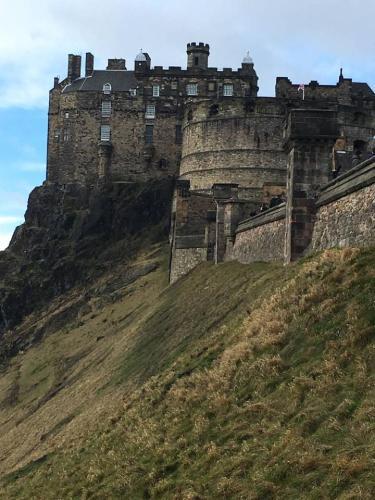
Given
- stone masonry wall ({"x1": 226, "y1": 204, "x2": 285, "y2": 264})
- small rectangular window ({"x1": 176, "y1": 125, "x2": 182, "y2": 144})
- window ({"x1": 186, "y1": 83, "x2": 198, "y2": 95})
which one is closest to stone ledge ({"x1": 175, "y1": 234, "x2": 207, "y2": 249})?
stone masonry wall ({"x1": 226, "y1": 204, "x2": 285, "y2": 264})

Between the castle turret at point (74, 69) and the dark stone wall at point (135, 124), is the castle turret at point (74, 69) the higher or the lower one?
the higher one

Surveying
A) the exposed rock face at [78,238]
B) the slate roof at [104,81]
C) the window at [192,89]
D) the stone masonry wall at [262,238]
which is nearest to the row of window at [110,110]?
the slate roof at [104,81]

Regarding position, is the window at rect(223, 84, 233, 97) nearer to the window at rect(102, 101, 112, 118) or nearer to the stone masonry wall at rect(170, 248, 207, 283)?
the window at rect(102, 101, 112, 118)

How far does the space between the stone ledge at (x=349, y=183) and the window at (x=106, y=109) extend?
4368 centimetres

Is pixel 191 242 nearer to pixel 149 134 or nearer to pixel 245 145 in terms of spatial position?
pixel 245 145

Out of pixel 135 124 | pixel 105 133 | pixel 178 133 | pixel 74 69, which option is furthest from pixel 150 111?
pixel 74 69

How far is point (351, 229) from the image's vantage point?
56.5ft

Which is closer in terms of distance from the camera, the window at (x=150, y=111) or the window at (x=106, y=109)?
the window at (x=150, y=111)

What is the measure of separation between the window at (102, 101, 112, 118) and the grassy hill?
1505 inches

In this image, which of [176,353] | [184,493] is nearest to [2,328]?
[176,353]

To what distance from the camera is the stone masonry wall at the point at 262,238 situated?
83.9 feet

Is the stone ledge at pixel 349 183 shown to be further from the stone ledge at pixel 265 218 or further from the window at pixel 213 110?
the window at pixel 213 110

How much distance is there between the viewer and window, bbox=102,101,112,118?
204ft

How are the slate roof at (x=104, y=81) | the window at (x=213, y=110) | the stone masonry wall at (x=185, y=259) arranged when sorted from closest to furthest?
the stone masonry wall at (x=185, y=259) < the window at (x=213, y=110) < the slate roof at (x=104, y=81)
